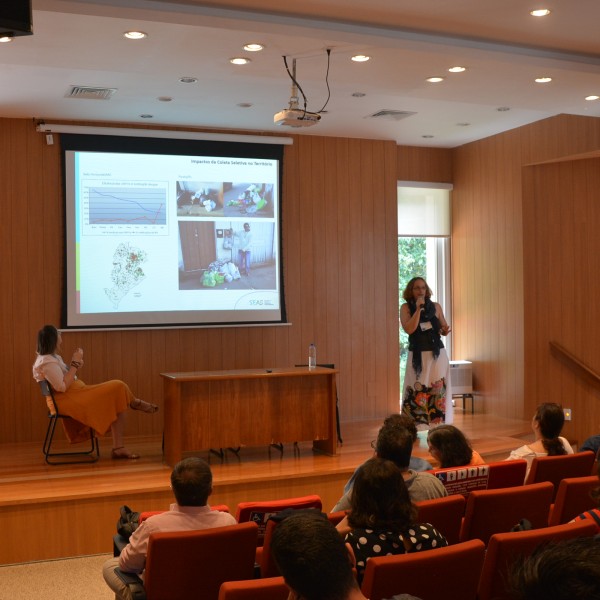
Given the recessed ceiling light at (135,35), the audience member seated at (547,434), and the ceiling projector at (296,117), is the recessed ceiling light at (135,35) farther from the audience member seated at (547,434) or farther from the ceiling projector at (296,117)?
the audience member seated at (547,434)

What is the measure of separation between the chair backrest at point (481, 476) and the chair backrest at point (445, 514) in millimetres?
401

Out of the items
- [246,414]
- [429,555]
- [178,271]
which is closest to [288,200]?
[178,271]

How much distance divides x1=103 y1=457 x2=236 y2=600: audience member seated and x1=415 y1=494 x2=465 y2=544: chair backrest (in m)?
0.78

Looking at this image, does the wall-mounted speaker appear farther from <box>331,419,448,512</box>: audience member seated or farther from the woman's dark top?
the woman's dark top

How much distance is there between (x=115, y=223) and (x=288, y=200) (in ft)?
6.08

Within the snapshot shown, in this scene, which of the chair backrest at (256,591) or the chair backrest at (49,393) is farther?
the chair backrest at (49,393)

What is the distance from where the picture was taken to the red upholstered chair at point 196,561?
2891mm

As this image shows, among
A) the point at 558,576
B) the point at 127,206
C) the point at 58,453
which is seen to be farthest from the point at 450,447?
the point at 127,206

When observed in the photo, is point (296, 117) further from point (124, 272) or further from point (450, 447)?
point (124, 272)

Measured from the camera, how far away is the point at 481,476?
3.82 meters

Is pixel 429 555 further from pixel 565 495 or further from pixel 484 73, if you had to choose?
pixel 484 73

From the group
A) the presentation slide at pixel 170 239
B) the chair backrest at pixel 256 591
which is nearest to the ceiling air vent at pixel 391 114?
the presentation slide at pixel 170 239

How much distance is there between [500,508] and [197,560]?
4.30ft

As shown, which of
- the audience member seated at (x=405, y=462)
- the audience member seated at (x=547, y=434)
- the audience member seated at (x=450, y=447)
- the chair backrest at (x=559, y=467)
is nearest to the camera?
the audience member seated at (x=405, y=462)
